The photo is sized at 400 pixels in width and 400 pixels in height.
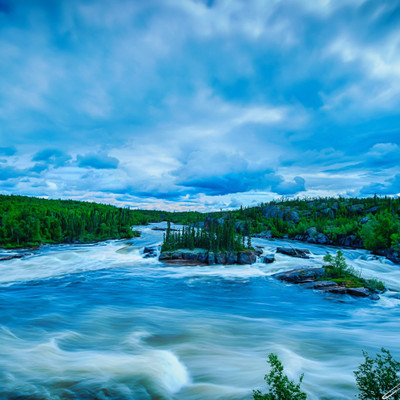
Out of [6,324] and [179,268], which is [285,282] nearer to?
[179,268]

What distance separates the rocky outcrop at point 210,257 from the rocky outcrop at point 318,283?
378 inches

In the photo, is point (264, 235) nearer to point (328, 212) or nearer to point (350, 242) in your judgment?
point (350, 242)

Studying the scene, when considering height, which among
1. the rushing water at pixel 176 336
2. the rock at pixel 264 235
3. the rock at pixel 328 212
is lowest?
the rushing water at pixel 176 336

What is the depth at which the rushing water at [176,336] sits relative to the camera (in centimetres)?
969

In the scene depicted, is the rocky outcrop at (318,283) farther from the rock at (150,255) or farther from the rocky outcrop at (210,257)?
the rock at (150,255)

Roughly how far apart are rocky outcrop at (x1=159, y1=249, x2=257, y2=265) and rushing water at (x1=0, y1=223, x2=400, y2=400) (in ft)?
32.6

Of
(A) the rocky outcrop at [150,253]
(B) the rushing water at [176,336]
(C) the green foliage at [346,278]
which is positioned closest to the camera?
(B) the rushing water at [176,336]

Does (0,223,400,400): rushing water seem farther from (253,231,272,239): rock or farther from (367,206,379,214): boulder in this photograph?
(367,206,379,214): boulder

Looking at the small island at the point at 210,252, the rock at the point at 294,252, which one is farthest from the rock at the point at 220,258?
the rock at the point at 294,252

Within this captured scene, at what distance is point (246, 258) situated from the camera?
42.1m

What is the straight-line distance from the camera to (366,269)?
40.6m

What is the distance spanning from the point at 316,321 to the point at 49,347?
57.0 feet

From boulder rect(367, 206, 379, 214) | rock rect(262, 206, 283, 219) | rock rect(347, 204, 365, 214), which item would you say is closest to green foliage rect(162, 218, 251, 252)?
boulder rect(367, 206, 379, 214)

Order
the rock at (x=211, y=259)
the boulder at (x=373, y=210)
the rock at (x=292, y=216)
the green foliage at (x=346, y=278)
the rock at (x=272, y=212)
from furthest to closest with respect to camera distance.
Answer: the rock at (x=272, y=212)
the rock at (x=292, y=216)
the boulder at (x=373, y=210)
the rock at (x=211, y=259)
the green foliage at (x=346, y=278)
